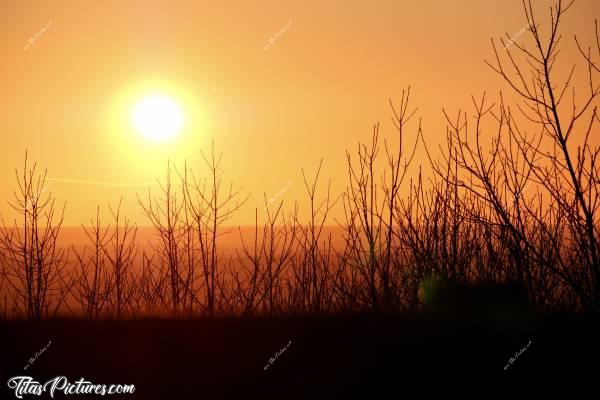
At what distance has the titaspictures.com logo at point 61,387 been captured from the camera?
12.1 feet

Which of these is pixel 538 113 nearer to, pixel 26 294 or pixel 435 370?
pixel 435 370

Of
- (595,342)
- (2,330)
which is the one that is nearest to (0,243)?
(2,330)

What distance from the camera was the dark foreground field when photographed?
378 centimetres

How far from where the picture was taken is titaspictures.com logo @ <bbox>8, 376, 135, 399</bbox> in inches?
145

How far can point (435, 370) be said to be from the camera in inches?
153

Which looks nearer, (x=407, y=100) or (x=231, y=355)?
(x=231, y=355)

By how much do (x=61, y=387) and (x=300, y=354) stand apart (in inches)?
57.5

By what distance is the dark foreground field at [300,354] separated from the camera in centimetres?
378

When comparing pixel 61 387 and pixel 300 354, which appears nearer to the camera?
pixel 61 387

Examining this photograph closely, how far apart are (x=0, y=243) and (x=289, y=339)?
6.59 meters

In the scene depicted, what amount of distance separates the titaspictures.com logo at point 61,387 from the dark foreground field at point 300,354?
0.04 meters

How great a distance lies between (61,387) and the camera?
147 inches

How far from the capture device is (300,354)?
3.97m

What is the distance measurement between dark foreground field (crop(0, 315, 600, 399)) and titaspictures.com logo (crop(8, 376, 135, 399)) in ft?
0.14
